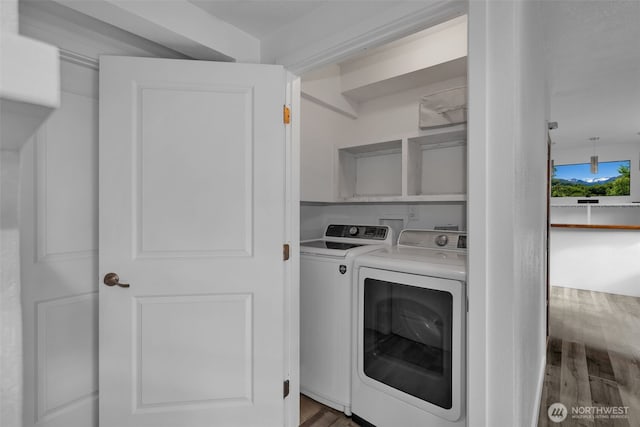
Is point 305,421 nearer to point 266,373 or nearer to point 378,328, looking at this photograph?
point 266,373

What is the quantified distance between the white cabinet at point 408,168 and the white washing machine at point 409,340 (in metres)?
0.61

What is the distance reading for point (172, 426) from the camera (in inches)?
60.2

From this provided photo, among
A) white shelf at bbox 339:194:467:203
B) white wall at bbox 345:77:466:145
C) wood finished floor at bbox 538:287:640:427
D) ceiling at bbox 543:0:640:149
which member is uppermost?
ceiling at bbox 543:0:640:149

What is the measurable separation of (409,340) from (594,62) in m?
2.55

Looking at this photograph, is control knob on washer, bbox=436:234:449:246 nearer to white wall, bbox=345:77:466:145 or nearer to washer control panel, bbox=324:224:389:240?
washer control panel, bbox=324:224:389:240

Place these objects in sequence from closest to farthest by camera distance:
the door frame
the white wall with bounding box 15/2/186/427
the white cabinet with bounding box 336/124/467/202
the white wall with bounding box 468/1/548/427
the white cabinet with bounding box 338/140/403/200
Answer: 1. the white wall with bounding box 468/1/548/427
2. the white wall with bounding box 15/2/186/427
3. the door frame
4. the white cabinet with bounding box 336/124/467/202
5. the white cabinet with bounding box 338/140/403/200

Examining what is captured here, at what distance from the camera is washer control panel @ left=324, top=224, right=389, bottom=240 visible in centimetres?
240

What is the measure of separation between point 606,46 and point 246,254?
2.74 m

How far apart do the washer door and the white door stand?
501 millimetres

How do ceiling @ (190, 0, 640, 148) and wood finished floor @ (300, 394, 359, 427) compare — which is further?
wood finished floor @ (300, 394, 359, 427)

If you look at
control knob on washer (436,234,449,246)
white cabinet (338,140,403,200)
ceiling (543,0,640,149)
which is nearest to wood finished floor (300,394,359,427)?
control knob on washer (436,234,449,246)

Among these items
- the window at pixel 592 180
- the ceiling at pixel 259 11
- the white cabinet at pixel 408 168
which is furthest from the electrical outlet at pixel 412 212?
the window at pixel 592 180

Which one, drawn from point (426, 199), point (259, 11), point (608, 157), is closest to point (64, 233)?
point (259, 11)

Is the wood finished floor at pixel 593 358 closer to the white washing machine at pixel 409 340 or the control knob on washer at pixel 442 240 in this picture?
the white washing machine at pixel 409 340
